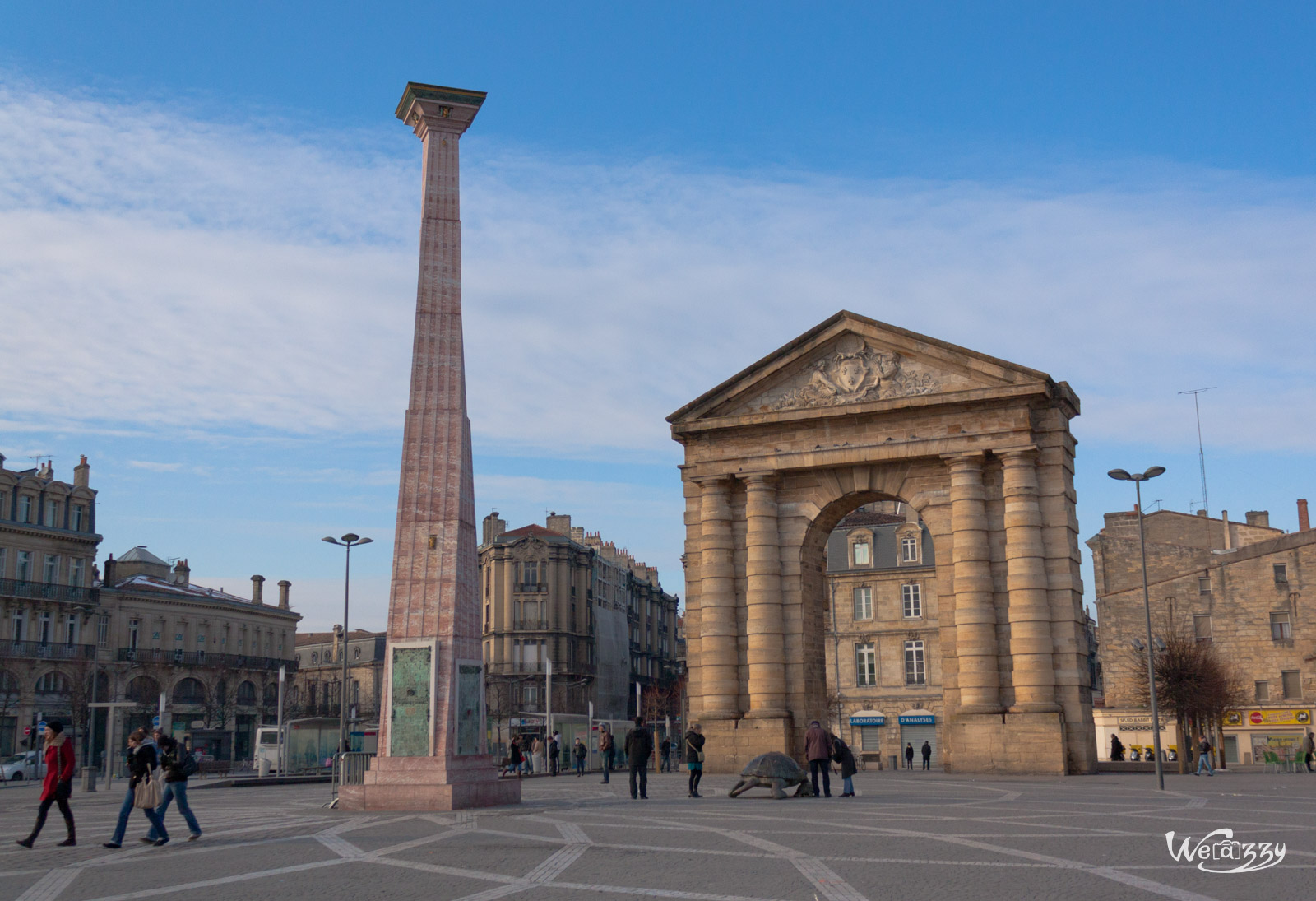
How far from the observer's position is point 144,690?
68.9 m

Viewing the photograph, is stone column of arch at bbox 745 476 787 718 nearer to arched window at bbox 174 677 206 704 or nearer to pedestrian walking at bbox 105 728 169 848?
pedestrian walking at bbox 105 728 169 848

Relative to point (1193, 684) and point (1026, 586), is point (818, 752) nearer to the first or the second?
point (1026, 586)

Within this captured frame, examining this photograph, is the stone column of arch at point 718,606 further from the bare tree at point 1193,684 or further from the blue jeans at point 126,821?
the blue jeans at point 126,821

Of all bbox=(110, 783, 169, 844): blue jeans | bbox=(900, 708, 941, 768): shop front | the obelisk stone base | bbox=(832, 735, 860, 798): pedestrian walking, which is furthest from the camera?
bbox=(900, 708, 941, 768): shop front

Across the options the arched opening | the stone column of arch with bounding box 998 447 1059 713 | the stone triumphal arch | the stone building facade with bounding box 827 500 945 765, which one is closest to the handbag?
the stone triumphal arch

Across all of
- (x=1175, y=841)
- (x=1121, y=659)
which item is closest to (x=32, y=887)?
(x=1175, y=841)

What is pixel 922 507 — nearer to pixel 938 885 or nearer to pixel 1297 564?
pixel 938 885

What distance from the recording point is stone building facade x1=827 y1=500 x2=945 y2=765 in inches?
2400

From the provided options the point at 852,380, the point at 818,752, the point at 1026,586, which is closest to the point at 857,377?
the point at 852,380

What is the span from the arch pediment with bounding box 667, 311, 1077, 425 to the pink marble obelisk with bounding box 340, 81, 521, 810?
17002 millimetres

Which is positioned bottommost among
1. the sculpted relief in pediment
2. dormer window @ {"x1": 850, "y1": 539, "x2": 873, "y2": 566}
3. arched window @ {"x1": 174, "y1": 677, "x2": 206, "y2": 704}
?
arched window @ {"x1": 174, "y1": 677, "x2": 206, "y2": 704}

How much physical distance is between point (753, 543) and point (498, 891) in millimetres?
27298

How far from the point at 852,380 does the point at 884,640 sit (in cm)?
2795

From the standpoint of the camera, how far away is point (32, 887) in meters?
12.1
